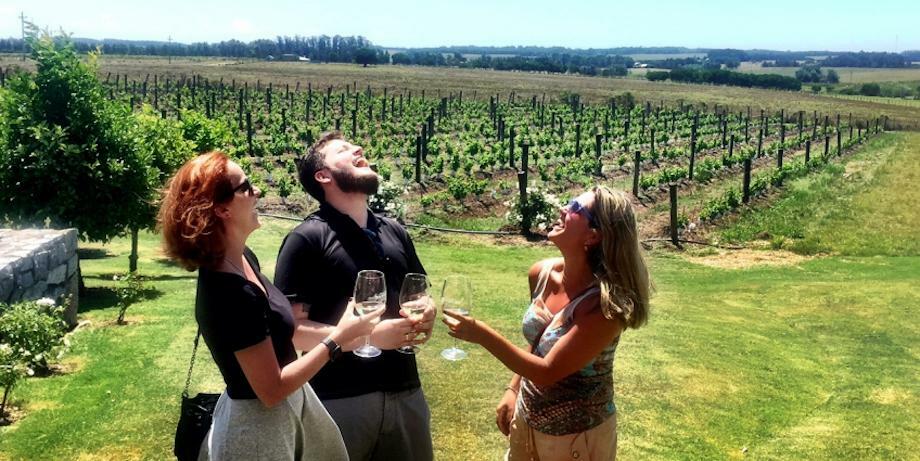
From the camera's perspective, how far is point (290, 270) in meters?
3.44

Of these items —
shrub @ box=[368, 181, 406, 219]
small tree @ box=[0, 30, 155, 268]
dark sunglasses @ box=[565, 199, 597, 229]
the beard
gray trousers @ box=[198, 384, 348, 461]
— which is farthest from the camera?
shrub @ box=[368, 181, 406, 219]

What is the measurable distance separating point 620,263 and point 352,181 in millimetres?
1166

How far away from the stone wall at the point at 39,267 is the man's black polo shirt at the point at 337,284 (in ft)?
18.1

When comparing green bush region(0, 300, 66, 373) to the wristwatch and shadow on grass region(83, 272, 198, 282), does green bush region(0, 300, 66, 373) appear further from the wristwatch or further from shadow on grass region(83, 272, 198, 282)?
shadow on grass region(83, 272, 198, 282)

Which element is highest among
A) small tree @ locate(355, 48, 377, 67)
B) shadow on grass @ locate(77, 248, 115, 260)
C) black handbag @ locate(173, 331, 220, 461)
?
small tree @ locate(355, 48, 377, 67)

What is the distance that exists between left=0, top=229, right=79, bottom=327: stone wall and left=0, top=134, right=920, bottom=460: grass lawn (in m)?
0.56

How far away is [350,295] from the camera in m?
3.49

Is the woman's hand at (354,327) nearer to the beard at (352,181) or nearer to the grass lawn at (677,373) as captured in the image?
the beard at (352,181)

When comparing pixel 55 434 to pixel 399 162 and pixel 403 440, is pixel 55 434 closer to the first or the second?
pixel 403 440

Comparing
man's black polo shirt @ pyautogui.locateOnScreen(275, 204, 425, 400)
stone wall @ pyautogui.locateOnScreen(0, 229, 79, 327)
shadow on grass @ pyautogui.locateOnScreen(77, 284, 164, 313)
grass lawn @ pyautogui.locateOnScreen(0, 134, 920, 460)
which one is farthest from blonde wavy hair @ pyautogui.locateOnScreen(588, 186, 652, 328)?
shadow on grass @ pyautogui.locateOnScreen(77, 284, 164, 313)

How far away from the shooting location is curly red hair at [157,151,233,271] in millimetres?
2801

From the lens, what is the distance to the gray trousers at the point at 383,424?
3.44m

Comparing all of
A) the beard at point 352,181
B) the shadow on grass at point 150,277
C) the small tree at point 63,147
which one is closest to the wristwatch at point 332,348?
the beard at point 352,181

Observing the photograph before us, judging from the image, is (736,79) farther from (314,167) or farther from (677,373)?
(314,167)
